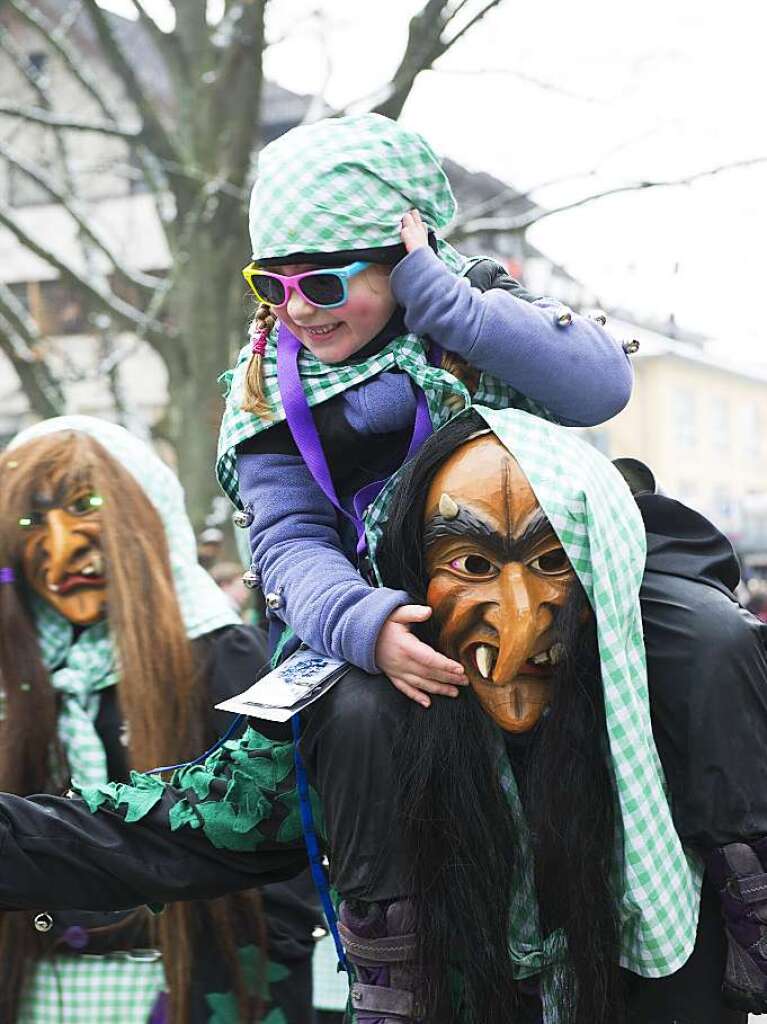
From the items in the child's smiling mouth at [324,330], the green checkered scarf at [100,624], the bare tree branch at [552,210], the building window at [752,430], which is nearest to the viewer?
the child's smiling mouth at [324,330]

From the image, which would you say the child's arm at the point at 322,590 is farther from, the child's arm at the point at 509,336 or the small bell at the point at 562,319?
the small bell at the point at 562,319

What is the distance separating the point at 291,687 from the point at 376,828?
0.23 metres

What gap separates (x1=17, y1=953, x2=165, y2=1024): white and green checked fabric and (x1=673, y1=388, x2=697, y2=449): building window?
35126mm

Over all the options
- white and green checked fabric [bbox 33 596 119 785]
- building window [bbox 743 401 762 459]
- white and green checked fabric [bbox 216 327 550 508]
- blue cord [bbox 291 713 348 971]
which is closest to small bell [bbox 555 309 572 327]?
white and green checked fabric [bbox 216 327 550 508]

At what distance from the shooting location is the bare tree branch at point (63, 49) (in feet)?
30.1

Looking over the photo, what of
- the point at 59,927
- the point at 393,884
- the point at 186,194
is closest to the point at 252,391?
the point at 393,884

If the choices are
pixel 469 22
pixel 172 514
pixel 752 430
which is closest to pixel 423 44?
pixel 469 22

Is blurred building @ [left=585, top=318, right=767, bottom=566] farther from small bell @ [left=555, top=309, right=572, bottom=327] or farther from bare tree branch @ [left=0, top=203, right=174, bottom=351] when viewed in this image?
small bell @ [left=555, top=309, right=572, bottom=327]

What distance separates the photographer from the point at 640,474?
239 cm

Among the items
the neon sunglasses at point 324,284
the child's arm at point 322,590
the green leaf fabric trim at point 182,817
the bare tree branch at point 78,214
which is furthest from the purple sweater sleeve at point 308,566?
the bare tree branch at point 78,214

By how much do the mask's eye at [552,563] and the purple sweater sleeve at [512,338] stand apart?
261 mm

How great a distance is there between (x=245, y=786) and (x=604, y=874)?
60cm

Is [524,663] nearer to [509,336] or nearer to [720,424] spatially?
[509,336]

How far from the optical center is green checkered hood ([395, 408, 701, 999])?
194cm
